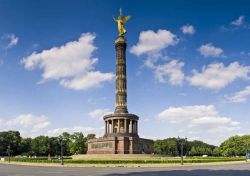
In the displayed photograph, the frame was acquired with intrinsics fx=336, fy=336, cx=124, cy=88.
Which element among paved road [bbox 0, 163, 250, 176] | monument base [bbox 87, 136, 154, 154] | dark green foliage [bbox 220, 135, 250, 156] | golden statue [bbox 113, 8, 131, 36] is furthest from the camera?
dark green foliage [bbox 220, 135, 250, 156]

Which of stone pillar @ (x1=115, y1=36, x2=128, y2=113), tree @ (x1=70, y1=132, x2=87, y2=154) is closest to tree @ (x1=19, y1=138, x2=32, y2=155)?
tree @ (x1=70, y1=132, x2=87, y2=154)

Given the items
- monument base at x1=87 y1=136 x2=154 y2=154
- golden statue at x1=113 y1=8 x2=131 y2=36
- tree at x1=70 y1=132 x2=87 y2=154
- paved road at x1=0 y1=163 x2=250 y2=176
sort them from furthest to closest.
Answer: tree at x1=70 y1=132 x2=87 y2=154 → golden statue at x1=113 y1=8 x2=131 y2=36 → monument base at x1=87 y1=136 x2=154 y2=154 → paved road at x1=0 y1=163 x2=250 y2=176

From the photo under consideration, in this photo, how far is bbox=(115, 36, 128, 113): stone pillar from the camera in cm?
7050

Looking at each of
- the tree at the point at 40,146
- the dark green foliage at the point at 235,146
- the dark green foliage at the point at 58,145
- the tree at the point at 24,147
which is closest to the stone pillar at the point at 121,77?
the dark green foliage at the point at 58,145

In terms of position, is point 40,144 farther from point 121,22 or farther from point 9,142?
point 121,22

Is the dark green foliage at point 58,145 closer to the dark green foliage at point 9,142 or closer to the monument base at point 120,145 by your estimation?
the dark green foliage at point 9,142

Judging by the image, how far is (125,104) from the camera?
70.8 meters

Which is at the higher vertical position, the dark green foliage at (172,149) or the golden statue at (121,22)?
the golden statue at (121,22)

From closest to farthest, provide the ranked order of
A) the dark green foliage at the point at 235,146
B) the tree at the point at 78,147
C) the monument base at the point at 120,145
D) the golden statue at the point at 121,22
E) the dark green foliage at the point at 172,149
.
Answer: the monument base at the point at 120,145
the golden statue at the point at 121,22
the tree at the point at 78,147
the dark green foliage at the point at 235,146
the dark green foliage at the point at 172,149

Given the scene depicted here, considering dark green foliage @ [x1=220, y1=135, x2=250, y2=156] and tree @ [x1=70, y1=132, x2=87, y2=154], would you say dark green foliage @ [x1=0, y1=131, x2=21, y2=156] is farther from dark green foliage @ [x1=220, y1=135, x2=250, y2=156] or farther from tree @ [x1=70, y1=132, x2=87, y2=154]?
dark green foliage @ [x1=220, y1=135, x2=250, y2=156]

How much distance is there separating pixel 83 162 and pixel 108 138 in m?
17.1

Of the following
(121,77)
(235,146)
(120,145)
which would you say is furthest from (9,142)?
(235,146)

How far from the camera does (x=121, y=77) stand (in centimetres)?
7138

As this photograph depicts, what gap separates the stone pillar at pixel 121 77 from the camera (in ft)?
231
